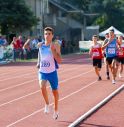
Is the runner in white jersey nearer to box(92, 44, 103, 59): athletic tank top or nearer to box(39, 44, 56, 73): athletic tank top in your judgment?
box(39, 44, 56, 73): athletic tank top

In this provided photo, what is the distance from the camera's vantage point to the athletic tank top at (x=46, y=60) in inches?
475

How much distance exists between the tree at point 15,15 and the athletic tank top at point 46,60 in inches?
1403

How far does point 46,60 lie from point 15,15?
3631cm

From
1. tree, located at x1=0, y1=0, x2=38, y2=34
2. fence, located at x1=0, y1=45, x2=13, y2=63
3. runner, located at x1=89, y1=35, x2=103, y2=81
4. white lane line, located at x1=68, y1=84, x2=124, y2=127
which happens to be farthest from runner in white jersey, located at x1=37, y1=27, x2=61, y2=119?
tree, located at x1=0, y1=0, x2=38, y2=34

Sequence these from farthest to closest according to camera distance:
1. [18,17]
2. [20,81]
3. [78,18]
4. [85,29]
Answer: [78,18]
[85,29]
[18,17]
[20,81]

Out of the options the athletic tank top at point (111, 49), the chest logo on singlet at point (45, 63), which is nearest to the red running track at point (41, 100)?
the athletic tank top at point (111, 49)

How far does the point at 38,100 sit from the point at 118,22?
70812mm

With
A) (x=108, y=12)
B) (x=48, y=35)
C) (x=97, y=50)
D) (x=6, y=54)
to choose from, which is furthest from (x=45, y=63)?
(x=108, y=12)

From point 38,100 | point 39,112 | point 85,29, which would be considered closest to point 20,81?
point 38,100

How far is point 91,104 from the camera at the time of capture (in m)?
14.7

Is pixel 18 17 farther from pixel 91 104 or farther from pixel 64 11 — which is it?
pixel 91 104

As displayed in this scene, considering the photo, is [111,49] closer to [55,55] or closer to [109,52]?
[109,52]

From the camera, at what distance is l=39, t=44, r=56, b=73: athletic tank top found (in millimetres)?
12062

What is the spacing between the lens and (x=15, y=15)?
48.0 meters
